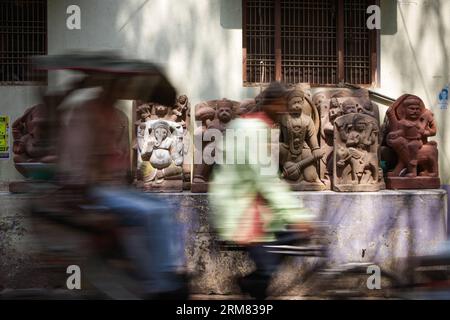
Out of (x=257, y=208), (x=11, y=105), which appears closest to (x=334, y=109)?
(x=257, y=208)

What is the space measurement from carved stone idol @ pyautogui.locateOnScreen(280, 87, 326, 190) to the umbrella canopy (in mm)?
3104

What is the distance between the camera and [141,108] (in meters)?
6.23

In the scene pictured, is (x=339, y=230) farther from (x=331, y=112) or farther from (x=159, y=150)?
(x=159, y=150)

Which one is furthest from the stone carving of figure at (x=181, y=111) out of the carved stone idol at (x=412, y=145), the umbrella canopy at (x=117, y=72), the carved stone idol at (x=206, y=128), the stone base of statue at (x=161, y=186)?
the umbrella canopy at (x=117, y=72)

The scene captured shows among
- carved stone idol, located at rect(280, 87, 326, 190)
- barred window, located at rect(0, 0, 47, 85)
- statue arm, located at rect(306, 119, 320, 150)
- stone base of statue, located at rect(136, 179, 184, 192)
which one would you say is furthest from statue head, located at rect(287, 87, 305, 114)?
barred window, located at rect(0, 0, 47, 85)

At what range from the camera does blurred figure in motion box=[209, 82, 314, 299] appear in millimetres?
3453

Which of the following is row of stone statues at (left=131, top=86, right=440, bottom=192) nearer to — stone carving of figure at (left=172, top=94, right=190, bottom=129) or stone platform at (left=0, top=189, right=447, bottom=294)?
stone carving of figure at (left=172, top=94, right=190, bottom=129)

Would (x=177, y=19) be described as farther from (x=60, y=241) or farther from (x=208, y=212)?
(x=60, y=241)

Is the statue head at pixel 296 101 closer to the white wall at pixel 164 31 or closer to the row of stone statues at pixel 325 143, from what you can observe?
the row of stone statues at pixel 325 143

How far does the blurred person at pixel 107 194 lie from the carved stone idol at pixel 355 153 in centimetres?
334

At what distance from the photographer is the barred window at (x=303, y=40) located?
677 centimetres

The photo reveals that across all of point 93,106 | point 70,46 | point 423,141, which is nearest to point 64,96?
point 93,106

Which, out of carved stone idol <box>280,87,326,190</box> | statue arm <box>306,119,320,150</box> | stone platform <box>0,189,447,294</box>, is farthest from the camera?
statue arm <box>306,119,320,150</box>

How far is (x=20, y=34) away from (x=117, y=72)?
428 cm
